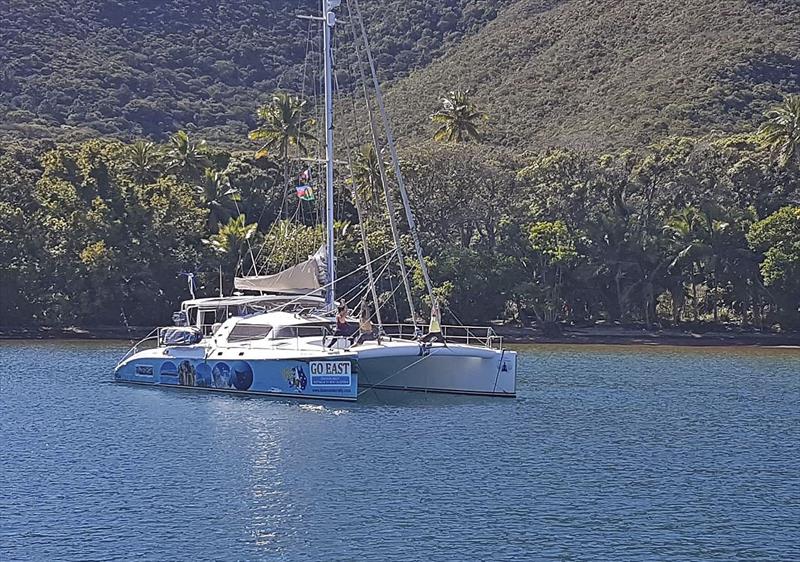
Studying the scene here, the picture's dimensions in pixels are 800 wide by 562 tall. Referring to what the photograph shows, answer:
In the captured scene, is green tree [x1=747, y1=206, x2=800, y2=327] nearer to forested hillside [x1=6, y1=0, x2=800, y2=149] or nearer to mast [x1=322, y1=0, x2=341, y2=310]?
forested hillside [x1=6, y1=0, x2=800, y2=149]

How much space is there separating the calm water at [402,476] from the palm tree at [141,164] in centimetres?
3504

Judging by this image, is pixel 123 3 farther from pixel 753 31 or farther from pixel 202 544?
pixel 202 544

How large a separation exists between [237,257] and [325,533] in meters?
47.6

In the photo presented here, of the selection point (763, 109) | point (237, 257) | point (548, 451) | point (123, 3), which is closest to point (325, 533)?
point (548, 451)

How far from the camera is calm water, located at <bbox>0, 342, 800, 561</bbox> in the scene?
67.7ft

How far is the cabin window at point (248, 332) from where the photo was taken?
37406 millimetres

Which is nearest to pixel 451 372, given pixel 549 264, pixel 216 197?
pixel 549 264

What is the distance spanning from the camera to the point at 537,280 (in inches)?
2672

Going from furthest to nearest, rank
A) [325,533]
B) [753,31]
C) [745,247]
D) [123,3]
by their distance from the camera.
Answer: [123,3], [753,31], [745,247], [325,533]

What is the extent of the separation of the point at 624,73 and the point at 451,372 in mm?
62500

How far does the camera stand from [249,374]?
120 ft

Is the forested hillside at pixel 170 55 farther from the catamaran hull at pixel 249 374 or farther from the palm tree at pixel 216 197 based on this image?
the catamaran hull at pixel 249 374

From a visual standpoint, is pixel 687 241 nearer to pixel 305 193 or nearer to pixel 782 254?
pixel 782 254

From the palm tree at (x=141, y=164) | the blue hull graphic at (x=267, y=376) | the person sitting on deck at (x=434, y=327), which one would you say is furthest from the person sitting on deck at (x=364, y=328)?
the palm tree at (x=141, y=164)
